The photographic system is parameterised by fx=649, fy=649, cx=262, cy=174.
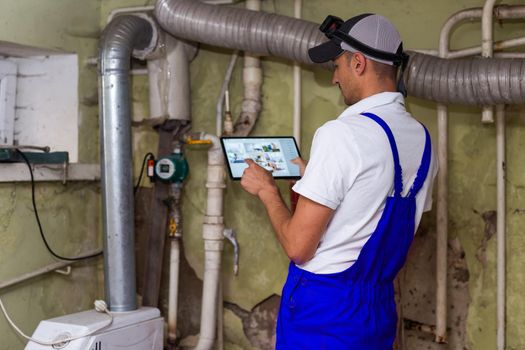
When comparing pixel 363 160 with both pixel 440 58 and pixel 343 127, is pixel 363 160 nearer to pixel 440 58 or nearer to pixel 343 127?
pixel 343 127

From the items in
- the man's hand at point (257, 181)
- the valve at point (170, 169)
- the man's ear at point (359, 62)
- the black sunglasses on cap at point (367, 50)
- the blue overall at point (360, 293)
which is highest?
the black sunglasses on cap at point (367, 50)

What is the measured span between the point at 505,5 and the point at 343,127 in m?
0.97

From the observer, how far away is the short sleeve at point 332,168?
1367 millimetres

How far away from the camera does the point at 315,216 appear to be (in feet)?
4.56

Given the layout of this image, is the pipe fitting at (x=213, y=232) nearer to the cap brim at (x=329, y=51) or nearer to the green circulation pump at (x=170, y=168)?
the green circulation pump at (x=170, y=168)

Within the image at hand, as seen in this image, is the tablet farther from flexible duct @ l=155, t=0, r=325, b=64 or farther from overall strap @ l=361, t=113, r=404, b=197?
overall strap @ l=361, t=113, r=404, b=197

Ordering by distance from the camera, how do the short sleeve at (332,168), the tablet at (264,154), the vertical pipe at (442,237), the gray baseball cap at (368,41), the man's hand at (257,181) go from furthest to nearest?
the vertical pipe at (442,237) → the tablet at (264,154) → the man's hand at (257,181) → the gray baseball cap at (368,41) → the short sleeve at (332,168)

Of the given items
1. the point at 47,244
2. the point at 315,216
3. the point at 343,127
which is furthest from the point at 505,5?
the point at 47,244

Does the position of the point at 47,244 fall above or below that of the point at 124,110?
below

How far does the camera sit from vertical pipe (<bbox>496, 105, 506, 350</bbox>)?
208 centimetres

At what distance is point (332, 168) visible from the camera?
1368 millimetres

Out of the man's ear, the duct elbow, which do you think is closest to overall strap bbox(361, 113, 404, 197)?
the man's ear

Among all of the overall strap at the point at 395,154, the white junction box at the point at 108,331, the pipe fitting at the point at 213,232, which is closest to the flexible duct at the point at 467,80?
the overall strap at the point at 395,154

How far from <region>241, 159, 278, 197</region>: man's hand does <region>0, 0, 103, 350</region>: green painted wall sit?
957 millimetres
